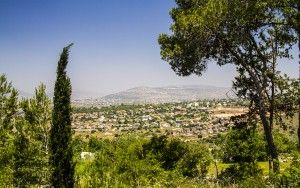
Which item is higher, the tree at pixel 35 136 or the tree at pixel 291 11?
the tree at pixel 291 11

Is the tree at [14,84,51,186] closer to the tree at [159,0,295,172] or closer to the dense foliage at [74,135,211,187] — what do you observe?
the dense foliage at [74,135,211,187]

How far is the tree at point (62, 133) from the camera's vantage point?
28.5m

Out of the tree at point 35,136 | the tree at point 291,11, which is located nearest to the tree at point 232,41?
the tree at point 291,11

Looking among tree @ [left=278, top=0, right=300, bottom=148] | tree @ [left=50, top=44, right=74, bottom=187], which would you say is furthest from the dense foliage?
tree @ [left=278, top=0, right=300, bottom=148]

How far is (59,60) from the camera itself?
30672mm

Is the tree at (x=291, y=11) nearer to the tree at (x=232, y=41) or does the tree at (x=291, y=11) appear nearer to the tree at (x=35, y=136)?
the tree at (x=232, y=41)

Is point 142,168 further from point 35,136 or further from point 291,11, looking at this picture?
point 291,11

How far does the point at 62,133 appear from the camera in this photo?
2936 cm

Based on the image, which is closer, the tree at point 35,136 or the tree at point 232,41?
the tree at point 232,41

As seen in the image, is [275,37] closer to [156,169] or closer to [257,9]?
[257,9]

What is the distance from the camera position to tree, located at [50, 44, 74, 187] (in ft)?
93.4

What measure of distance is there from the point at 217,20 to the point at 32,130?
66.3 feet

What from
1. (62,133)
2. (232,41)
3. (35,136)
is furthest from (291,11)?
(35,136)

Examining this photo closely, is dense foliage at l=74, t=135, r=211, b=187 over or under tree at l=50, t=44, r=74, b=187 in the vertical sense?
under
